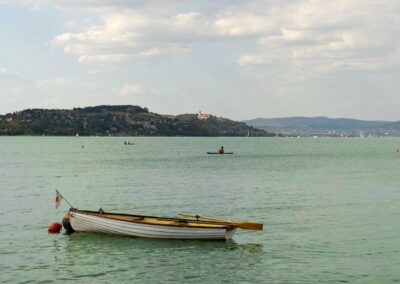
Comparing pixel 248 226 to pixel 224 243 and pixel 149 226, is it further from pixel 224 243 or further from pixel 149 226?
pixel 149 226

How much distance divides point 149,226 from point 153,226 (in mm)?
274

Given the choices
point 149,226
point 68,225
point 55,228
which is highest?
point 149,226

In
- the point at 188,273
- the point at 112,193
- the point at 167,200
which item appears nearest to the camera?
the point at 188,273

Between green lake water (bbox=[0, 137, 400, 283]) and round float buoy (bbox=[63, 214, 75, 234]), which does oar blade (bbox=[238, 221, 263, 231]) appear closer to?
green lake water (bbox=[0, 137, 400, 283])

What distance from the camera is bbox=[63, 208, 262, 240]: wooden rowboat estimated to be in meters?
34.6

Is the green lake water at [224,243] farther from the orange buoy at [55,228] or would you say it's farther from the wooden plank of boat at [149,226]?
the orange buoy at [55,228]

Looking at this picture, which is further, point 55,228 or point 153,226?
point 55,228

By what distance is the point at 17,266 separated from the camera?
97.9 feet

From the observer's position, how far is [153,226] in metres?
35.0

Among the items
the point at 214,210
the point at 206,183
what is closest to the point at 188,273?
the point at 214,210

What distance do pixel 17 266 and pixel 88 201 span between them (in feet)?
89.1

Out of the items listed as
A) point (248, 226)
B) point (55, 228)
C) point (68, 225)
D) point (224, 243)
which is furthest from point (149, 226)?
point (55, 228)

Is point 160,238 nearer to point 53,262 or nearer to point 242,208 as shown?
point 53,262

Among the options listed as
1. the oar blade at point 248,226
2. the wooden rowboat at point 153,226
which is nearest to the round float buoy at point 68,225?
the wooden rowboat at point 153,226
